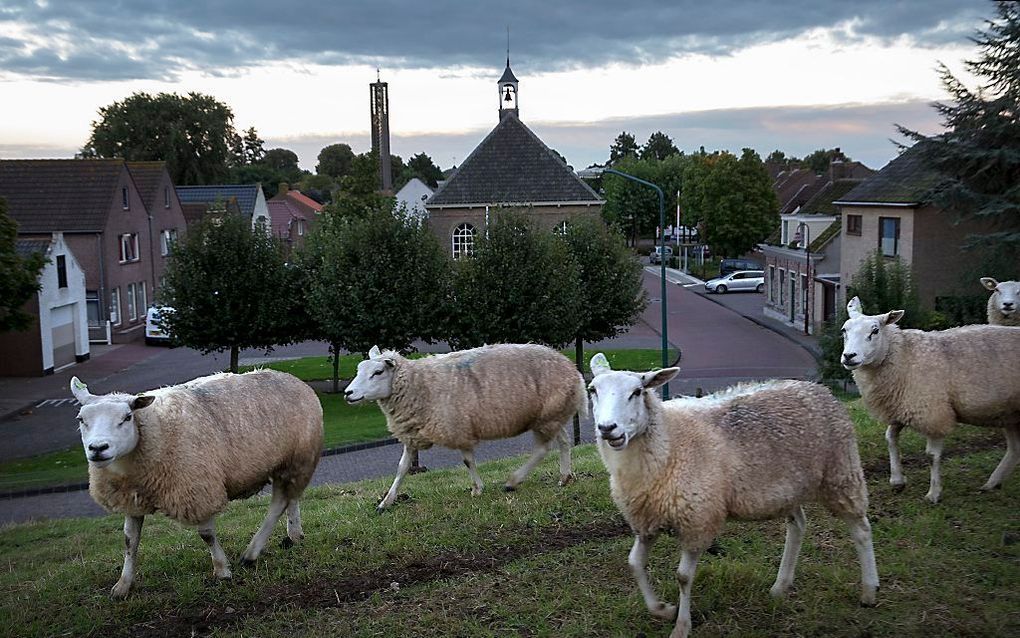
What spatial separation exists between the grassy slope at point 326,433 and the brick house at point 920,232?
34.5ft

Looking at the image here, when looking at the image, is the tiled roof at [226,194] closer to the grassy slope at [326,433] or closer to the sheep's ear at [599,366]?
the grassy slope at [326,433]

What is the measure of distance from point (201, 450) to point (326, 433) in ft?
55.9

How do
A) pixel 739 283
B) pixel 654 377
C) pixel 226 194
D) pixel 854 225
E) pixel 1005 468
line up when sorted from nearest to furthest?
pixel 654 377 < pixel 1005 468 < pixel 854 225 < pixel 739 283 < pixel 226 194

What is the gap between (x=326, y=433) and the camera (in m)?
24.8

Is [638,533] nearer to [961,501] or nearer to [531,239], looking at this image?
[961,501]

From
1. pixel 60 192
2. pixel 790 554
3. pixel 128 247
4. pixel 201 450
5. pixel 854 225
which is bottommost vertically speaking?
pixel 790 554

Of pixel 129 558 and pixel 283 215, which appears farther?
pixel 283 215

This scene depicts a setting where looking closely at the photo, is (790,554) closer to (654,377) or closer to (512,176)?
(654,377)

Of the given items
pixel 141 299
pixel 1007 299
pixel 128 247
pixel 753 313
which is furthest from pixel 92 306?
pixel 1007 299

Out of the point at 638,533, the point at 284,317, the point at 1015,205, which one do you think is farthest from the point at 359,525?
the point at 1015,205

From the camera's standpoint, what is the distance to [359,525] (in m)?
9.77

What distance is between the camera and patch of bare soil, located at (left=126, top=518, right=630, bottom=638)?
286 inches

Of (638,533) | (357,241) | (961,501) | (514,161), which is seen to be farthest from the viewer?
(514,161)

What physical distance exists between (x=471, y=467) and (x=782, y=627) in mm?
5269
